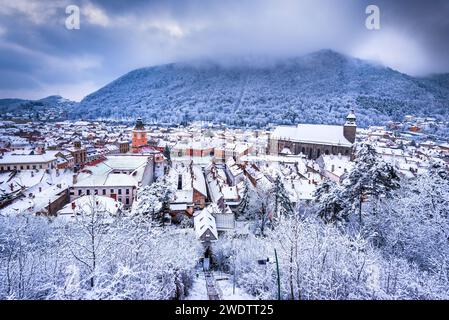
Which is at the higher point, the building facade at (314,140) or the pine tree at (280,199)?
the building facade at (314,140)

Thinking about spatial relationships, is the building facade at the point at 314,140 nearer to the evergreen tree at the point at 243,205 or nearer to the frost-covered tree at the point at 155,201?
the evergreen tree at the point at 243,205

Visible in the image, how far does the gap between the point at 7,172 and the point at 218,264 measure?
14.1 meters

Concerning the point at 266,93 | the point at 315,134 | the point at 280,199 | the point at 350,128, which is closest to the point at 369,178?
the point at 280,199

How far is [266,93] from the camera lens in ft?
109

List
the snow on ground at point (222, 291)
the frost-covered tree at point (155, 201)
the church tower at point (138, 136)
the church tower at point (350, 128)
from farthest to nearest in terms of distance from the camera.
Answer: the church tower at point (138, 136) → the church tower at point (350, 128) → the frost-covered tree at point (155, 201) → the snow on ground at point (222, 291)

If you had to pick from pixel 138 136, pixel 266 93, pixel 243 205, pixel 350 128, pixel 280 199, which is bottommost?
pixel 243 205

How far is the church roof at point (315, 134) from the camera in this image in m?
30.5

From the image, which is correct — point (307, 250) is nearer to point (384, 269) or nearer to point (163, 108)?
point (384, 269)

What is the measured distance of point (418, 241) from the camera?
730cm

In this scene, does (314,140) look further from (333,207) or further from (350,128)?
(333,207)

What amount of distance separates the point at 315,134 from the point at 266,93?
8153 millimetres

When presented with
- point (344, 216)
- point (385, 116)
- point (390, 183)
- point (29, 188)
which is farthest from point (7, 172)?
point (385, 116)

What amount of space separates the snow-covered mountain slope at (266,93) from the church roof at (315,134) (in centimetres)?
518

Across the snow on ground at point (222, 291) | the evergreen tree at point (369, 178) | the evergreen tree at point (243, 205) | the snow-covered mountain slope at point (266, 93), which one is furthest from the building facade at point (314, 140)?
the snow on ground at point (222, 291)
